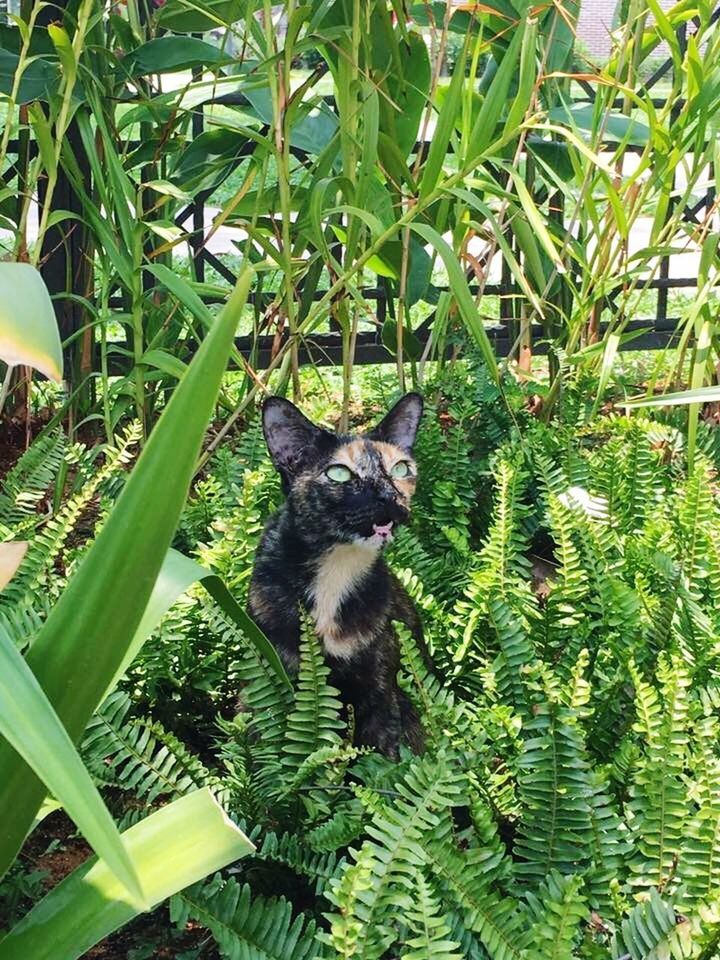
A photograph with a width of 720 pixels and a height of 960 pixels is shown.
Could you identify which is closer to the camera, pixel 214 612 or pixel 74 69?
pixel 214 612

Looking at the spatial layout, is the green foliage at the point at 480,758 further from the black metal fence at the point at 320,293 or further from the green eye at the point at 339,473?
the black metal fence at the point at 320,293

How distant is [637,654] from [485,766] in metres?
0.49

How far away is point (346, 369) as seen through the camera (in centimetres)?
315

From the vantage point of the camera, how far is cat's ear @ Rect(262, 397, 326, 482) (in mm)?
2322

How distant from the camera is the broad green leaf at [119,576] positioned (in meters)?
1.21

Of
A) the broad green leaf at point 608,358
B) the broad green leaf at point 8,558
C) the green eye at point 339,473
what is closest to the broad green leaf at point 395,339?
the broad green leaf at point 608,358

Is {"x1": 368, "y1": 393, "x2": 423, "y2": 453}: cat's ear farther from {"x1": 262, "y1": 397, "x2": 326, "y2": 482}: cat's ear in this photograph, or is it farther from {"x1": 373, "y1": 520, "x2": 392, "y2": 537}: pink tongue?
→ {"x1": 373, "y1": 520, "x2": 392, "y2": 537}: pink tongue

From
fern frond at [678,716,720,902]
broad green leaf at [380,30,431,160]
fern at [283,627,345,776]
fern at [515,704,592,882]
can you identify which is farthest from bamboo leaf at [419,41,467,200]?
fern frond at [678,716,720,902]

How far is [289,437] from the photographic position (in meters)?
2.35

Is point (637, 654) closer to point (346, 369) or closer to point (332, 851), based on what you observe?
point (332, 851)

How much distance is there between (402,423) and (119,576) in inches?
50.8

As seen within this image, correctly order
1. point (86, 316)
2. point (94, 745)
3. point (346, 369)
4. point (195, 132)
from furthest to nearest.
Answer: point (195, 132), point (86, 316), point (346, 369), point (94, 745)

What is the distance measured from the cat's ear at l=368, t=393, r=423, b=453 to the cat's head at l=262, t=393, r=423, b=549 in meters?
0.06

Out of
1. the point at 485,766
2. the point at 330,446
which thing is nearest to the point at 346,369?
the point at 330,446
